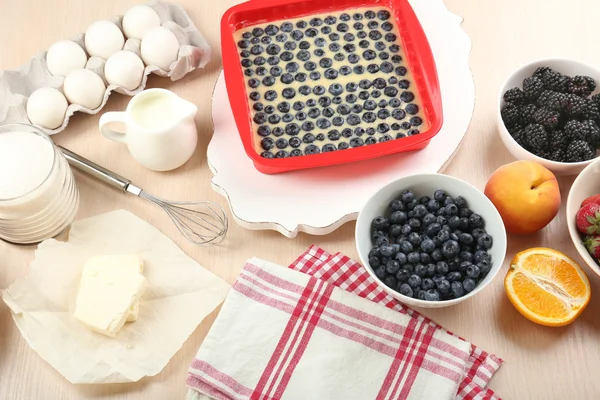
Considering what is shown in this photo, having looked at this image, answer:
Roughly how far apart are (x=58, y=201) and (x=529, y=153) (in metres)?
0.73

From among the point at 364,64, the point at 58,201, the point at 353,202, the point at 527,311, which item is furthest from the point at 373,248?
the point at 58,201

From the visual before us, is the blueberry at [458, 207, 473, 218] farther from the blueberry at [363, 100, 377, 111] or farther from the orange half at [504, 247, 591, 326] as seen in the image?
the blueberry at [363, 100, 377, 111]

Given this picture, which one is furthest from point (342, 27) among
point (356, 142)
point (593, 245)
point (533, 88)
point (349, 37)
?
point (593, 245)

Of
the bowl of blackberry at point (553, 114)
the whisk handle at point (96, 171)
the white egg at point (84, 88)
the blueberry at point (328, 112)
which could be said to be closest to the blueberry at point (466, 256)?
the bowl of blackberry at point (553, 114)

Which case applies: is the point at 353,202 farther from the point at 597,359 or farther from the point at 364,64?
the point at 597,359

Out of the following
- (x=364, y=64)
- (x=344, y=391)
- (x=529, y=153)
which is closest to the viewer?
(x=344, y=391)

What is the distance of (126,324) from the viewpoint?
1.05m

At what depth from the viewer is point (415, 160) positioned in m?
1.15

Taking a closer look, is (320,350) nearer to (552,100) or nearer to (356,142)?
(356,142)

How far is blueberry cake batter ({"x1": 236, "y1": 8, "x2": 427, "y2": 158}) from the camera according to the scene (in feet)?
3.74

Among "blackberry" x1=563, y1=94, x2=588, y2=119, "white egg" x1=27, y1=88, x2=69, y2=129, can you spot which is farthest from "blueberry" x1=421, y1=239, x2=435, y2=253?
"white egg" x1=27, y1=88, x2=69, y2=129

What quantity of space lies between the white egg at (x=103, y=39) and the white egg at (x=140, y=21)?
0.8 inches

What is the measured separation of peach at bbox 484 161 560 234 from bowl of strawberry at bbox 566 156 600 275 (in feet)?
0.09

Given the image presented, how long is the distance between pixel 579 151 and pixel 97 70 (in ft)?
2.64
